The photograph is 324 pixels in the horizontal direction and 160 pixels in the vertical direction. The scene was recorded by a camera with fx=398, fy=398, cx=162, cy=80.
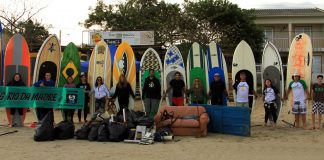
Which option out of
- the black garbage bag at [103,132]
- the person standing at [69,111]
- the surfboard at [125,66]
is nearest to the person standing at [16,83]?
the person standing at [69,111]

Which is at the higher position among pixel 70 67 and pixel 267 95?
pixel 70 67

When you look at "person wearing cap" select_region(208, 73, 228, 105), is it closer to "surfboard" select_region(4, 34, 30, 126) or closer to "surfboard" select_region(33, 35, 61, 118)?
"surfboard" select_region(33, 35, 61, 118)

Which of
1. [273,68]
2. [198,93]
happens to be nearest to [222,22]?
[273,68]

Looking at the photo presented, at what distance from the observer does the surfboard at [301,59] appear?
10195 millimetres

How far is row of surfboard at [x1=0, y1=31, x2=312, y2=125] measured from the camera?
34.2ft

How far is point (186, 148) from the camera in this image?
686 centimetres

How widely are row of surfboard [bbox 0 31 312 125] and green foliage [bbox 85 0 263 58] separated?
9557 millimetres

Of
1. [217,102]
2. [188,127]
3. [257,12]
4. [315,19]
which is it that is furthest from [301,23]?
[188,127]

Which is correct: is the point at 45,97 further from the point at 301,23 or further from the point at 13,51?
the point at 301,23

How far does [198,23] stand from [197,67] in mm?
11659

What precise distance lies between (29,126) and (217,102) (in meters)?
4.72

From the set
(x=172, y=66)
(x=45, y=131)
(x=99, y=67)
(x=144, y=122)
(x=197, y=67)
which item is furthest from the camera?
(x=172, y=66)

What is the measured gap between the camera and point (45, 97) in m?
9.41

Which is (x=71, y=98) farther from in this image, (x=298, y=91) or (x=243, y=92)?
(x=298, y=91)
